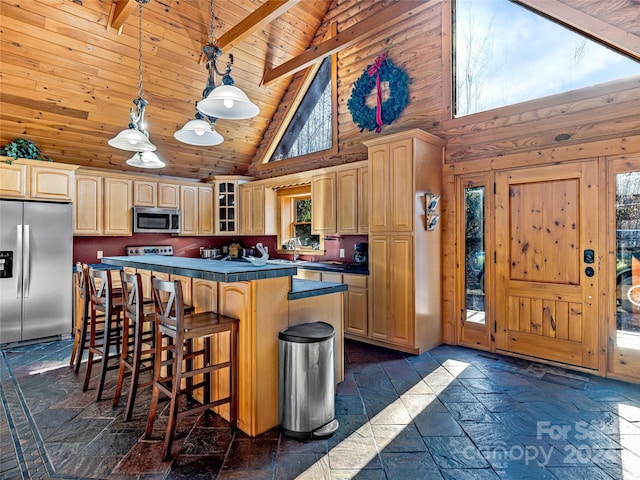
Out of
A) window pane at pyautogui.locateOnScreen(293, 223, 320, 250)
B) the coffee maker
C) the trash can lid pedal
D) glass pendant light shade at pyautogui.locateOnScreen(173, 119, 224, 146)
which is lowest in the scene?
the trash can lid pedal

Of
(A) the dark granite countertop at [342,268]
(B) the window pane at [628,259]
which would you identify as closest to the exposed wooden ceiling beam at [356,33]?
(B) the window pane at [628,259]

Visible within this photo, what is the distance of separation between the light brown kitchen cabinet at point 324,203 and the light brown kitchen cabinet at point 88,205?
3181 mm

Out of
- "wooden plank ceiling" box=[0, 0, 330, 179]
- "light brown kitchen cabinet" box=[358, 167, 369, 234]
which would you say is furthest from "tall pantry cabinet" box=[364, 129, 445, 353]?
"wooden plank ceiling" box=[0, 0, 330, 179]

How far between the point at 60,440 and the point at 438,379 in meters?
2.94

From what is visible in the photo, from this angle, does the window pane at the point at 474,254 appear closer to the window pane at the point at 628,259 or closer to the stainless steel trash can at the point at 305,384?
the window pane at the point at 628,259

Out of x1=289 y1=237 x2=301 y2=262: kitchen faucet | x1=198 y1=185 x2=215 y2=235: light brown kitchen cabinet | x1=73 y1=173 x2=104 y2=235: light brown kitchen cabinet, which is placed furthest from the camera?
x1=198 y1=185 x2=215 y2=235: light brown kitchen cabinet

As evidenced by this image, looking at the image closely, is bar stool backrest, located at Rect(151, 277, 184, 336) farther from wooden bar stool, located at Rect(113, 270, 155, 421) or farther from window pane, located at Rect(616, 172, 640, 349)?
window pane, located at Rect(616, 172, 640, 349)

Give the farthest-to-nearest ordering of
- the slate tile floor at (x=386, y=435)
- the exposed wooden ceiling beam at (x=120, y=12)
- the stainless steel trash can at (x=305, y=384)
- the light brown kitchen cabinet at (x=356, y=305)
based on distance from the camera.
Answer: the light brown kitchen cabinet at (x=356, y=305) → the exposed wooden ceiling beam at (x=120, y=12) → the stainless steel trash can at (x=305, y=384) → the slate tile floor at (x=386, y=435)

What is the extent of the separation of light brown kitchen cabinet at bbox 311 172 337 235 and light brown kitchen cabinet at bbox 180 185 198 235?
91.8 inches

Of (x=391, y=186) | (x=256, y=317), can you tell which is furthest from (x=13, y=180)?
(x=391, y=186)

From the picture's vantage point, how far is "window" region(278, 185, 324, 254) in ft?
19.6

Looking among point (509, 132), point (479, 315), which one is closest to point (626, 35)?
point (509, 132)

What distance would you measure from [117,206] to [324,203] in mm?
3199

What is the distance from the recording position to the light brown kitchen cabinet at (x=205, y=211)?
6.48 meters
